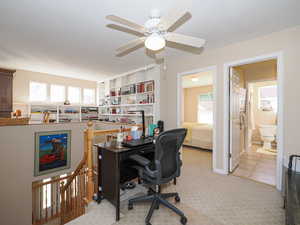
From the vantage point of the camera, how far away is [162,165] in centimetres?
163

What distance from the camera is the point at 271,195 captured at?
209cm

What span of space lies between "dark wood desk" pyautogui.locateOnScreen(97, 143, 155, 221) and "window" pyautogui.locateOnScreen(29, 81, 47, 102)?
4.43 metres

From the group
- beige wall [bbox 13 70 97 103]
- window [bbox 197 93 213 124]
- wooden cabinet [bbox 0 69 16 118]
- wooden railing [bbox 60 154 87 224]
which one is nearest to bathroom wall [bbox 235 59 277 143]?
window [bbox 197 93 213 124]

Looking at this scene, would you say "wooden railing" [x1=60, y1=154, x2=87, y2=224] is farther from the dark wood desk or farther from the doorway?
the doorway

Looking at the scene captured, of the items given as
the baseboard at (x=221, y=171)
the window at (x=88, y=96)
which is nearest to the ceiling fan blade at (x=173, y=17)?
the baseboard at (x=221, y=171)

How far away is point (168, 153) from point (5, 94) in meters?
4.54

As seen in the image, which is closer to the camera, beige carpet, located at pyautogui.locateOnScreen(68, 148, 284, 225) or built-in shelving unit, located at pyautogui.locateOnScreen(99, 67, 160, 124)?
beige carpet, located at pyautogui.locateOnScreen(68, 148, 284, 225)

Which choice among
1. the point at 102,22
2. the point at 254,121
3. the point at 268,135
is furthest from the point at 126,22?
the point at 254,121

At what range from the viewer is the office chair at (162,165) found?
1553 mm

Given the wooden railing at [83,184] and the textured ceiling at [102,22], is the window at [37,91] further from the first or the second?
the wooden railing at [83,184]

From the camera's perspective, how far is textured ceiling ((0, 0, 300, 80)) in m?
1.70

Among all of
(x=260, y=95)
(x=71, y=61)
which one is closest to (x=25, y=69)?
(x=71, y=61)

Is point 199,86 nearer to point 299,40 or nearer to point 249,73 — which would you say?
point 249,73

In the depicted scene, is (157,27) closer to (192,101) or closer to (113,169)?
(113,169)
